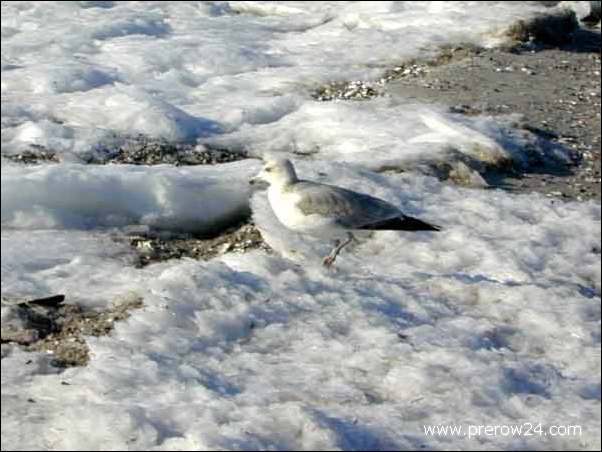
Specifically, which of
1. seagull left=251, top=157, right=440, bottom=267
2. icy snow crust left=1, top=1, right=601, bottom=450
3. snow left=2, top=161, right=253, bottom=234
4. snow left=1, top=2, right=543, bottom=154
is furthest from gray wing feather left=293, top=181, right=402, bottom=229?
snow left=1, top=2, right=543, bottom=154

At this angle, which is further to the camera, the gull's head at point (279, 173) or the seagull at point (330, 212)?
the gull's head at point (279, 173)

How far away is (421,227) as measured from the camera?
5969 mm

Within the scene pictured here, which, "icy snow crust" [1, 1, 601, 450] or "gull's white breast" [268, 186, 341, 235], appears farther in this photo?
"gull's white breast" [268, 186, 341, 235]

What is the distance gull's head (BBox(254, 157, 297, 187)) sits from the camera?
6.11 m

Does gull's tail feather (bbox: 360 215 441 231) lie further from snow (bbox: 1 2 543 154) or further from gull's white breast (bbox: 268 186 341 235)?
snow (bbox: 1 2 543 154)

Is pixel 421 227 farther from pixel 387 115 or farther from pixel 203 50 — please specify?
pixel 203 50

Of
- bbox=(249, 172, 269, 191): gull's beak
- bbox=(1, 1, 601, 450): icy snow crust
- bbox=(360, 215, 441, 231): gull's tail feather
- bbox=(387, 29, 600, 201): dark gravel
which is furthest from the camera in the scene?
bbox=(387, 29, 600, 201): dark gravel

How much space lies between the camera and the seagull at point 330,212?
5.86 meters

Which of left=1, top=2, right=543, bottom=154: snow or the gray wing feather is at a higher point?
the gray wing feather

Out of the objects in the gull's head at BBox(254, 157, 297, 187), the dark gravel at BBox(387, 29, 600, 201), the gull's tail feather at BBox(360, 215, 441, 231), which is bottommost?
the dark gravel at BBox(387, 29, 600, 201)

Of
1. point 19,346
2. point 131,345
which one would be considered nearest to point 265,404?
point 131,345

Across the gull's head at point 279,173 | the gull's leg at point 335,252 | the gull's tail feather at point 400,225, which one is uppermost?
the gull's head at point 279,173

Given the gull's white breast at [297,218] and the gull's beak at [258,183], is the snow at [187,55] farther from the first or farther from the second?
the gull's white breast at [297,218]

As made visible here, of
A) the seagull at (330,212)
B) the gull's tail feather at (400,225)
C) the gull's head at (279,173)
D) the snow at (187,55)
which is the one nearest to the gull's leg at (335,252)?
the seagull at (330,212)
